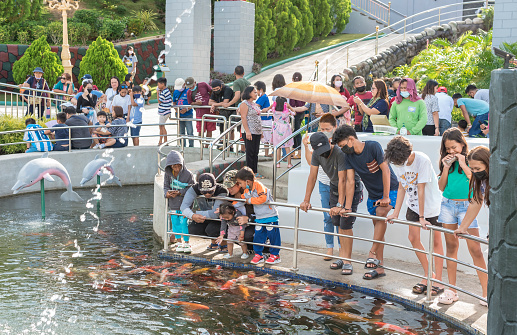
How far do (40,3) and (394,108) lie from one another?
2313cm

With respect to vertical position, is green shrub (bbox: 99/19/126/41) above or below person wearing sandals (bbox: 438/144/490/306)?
above

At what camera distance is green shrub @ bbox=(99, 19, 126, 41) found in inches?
1139

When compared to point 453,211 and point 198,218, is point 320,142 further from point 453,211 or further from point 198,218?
point 198,218

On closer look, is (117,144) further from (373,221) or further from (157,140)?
(373,221)

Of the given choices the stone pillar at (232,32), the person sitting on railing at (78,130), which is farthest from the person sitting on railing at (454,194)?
the stone pillar at (232,32)

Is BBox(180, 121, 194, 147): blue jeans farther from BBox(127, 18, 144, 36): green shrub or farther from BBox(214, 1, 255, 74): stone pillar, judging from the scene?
BBox(127, 18, 144, 36): green shrub

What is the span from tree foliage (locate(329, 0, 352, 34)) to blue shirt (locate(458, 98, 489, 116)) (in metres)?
21.1

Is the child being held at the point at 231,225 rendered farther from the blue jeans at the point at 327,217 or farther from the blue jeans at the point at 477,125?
the blue jeans at the point at 477,125

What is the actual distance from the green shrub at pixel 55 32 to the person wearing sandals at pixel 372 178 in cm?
2250

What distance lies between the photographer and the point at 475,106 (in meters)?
11.2

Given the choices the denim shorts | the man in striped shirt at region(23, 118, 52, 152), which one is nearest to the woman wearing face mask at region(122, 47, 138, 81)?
the man in striped shirt at region(23, 118, 52, 152)

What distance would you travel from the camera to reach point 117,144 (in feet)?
52.4

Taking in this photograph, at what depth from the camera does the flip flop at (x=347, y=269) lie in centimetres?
824

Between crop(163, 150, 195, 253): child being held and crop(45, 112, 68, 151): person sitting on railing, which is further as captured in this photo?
crop(45, 112, 68, 151): person sitting on railing
